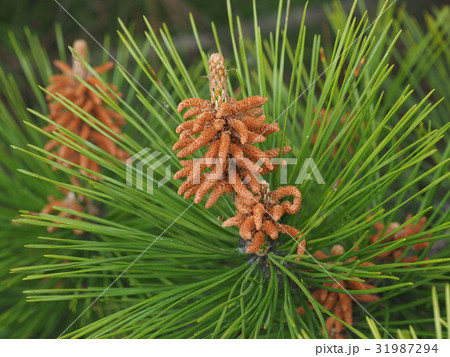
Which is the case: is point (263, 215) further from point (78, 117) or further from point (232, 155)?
point (78, 117)

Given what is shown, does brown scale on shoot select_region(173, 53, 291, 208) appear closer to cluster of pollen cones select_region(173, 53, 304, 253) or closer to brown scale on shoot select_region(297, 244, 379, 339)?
cluster of pollen cones select_region(173, 53, 304, 253)

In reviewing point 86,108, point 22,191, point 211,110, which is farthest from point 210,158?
point 22,191

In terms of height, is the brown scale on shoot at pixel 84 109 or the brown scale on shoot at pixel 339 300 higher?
the brown scale on shoot at pixel 84 109

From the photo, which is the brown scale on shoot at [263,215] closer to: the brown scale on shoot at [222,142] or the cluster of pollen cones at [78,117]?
the brown scale on shoot at [222,142]

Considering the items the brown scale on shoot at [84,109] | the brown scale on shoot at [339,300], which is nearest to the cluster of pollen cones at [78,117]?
A: the brown scale on shoot at [84,109]

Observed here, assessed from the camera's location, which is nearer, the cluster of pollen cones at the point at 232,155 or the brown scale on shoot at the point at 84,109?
the cluster of pollen cones at the point at 232,155

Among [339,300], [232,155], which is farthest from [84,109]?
[339,300]
